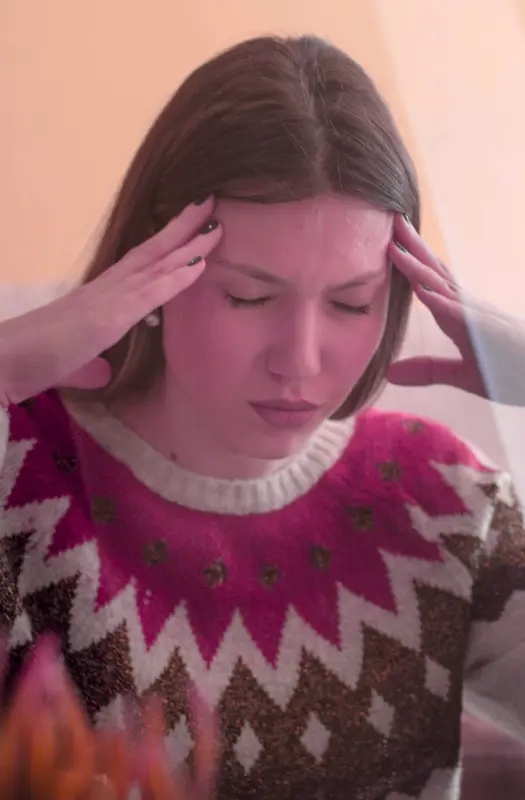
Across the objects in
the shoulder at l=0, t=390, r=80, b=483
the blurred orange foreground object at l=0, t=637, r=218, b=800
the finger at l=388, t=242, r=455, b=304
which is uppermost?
the finger at l=388, t=242, r=455, b=304

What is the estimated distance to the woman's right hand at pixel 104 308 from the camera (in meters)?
0.49

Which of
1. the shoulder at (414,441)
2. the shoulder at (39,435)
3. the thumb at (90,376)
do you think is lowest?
the shoulder at (414,441)

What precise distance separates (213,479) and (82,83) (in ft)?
0.99

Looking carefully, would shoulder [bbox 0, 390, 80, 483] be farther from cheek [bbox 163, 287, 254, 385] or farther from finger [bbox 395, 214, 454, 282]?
finger [bbox 395, 214, 454, 282]

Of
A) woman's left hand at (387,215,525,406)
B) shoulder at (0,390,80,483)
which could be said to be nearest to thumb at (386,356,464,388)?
woman's left hand at (387,215,525,406)

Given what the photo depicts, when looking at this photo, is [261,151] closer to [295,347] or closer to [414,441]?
[295,347]

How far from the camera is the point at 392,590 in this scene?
58cm

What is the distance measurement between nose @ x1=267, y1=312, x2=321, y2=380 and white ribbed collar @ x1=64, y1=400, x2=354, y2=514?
7 centimetres

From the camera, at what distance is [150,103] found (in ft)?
1.77

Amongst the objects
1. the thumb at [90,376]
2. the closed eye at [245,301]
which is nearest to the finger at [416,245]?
the closed eye at [245,301]

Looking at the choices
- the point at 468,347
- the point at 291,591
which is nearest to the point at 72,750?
the point at 291,591

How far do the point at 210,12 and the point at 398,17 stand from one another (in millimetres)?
136

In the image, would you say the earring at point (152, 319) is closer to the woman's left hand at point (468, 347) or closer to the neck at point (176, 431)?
the neck at point (176, 431)

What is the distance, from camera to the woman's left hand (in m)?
0.55
